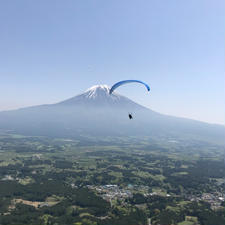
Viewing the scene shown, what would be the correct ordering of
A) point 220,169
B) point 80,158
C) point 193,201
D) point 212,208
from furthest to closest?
point 80,158 → point 220,169 → point 193,201 → point 212,208

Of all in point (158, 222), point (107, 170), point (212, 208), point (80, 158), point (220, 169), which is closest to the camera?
point (158, 222)

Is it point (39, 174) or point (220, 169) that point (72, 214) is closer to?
point (39, 174)

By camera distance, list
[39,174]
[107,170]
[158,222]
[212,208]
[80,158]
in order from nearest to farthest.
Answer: [158,222]
[212,208]
[39,174]
[107,170]
[80,158]

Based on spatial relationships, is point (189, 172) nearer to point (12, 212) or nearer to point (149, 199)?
point (149, 199)

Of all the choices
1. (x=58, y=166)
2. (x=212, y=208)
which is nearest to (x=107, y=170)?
(x=58, y=166)

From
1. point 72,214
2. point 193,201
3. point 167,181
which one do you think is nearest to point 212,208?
point 193,201

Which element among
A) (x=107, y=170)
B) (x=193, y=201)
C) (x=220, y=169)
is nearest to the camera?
(x=193, y=201)

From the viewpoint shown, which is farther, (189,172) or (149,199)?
(189,172)

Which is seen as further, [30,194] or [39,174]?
[39,174]
